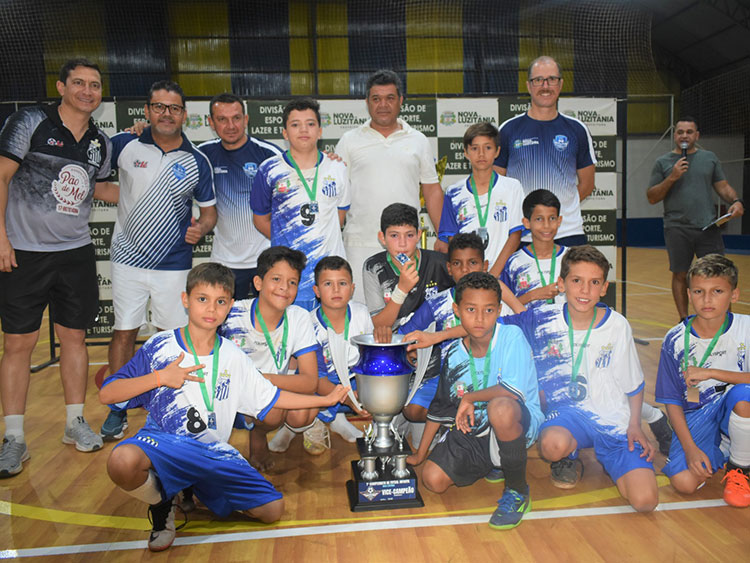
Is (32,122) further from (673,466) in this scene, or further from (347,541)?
(673,466)

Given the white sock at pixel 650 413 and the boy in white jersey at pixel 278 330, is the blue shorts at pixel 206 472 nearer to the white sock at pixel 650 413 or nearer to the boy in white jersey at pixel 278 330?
the boy in white jersey at pixel 278 330

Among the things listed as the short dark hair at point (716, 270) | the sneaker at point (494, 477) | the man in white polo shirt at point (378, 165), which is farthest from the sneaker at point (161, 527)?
the short dark hair at point (716, 270)

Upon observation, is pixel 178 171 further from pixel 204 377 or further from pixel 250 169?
pixel 204 377

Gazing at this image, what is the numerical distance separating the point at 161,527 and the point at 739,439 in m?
2.54

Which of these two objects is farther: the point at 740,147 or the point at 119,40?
the point at 740,147

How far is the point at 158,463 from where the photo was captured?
7.91ft

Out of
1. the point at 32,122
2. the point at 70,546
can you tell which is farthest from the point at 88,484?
the point at 32,122

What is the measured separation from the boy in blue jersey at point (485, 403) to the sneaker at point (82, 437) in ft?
6.47

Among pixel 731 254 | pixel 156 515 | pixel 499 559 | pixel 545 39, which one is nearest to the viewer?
pixel 499 559

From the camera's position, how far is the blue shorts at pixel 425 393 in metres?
3.50

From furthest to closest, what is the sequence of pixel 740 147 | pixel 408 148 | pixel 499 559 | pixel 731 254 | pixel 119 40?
pixel 740 147 → pixel 731 254 → pixel 119 40 → pixel 408 148 → pixel 499 559

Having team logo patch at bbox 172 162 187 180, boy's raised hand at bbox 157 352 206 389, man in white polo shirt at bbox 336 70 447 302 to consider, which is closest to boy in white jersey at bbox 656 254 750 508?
man in white polo shirt at bbox 336 70 447 302

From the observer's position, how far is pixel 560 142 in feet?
13.5

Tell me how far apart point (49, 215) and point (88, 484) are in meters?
1.47
